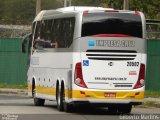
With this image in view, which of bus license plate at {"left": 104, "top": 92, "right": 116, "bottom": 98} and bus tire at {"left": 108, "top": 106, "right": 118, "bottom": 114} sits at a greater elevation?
bus license plate at {"left": 104, "top": 92, "right": 116, "bottom": 98}

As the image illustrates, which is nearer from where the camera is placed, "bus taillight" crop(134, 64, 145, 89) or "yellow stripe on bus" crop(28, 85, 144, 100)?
"yellow stripe on bus" crop(28, 85, 144, 100)

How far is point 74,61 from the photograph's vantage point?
25.7 meters

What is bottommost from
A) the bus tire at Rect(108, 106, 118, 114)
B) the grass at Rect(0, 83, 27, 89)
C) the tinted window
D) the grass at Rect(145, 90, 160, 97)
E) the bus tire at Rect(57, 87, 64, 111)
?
the grass at Rect(0, 83, 27, 89)

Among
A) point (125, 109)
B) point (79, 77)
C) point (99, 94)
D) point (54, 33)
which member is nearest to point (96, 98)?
point (99, 94)

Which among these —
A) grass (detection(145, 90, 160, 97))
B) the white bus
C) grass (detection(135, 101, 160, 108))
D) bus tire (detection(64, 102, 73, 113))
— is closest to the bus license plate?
the white bus

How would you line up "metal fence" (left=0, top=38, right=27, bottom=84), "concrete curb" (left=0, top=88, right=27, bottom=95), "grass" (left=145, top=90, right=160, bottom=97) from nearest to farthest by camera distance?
"grass" (left=145, top=90, right=160, bottom=97) < "concrete curb" (left=0, top=88, right=27, bottom=95) < "metal fence" (left=0, top=38, right=27, bottom=84)

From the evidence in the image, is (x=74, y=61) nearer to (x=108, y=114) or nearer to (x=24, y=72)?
(x=108, y=114)

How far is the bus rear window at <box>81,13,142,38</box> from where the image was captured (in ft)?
84.7

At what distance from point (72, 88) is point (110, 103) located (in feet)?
4.38

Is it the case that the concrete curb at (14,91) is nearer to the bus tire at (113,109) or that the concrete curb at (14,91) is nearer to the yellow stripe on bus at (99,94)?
the bus tire at (113,109)

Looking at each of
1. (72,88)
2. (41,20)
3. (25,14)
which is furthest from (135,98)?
(25,14)

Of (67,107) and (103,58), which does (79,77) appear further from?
(67,107)

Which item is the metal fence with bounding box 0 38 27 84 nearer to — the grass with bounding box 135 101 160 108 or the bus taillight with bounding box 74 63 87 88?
the grass with bounding box 135 101 160 108

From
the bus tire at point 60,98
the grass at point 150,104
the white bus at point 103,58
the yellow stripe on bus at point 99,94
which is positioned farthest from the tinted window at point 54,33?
the grass at point 150,104
